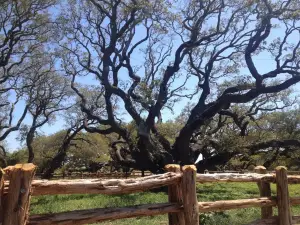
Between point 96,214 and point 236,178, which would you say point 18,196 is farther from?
point 236,178

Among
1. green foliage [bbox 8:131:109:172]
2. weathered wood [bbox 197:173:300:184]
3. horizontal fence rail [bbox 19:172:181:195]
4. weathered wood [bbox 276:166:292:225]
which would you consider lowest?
weathered wood [bbox 276:166:292:225]

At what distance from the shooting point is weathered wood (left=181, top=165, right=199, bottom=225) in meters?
5.63

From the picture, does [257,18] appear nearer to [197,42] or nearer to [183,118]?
[197,42]

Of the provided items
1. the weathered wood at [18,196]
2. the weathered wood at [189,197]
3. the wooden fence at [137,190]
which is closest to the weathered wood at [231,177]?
the wooden fence at [137,190]

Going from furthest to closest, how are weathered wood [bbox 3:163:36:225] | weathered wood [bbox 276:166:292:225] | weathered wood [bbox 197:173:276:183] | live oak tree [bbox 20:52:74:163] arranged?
live oak tree [bbox 20:52:74:163], weathered wood [bbox 276:166:292:225], weathered wood [bbox 197:173:276:183], weathered wood [bbox 3:163:36:225]

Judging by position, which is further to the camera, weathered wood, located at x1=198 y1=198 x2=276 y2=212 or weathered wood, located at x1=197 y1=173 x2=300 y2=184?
weathered wood, located at x1=197 y1=173 x2=300 y2=184

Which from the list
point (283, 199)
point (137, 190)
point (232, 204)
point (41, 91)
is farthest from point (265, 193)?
point (41, 91)

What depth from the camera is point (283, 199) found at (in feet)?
23.8

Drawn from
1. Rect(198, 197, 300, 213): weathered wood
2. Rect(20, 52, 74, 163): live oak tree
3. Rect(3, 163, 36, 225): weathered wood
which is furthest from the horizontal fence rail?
Rect(20, 52, 74, 163): live oak tree

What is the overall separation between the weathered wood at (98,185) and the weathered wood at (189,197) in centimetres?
13

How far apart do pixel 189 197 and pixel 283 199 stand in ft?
8.66

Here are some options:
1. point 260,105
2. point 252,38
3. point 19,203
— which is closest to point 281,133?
point 260,105

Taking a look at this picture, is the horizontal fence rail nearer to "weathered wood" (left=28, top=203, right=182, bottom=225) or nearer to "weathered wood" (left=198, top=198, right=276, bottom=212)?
"weathered wood" (left=28, top=203, right=182, bottom=225)

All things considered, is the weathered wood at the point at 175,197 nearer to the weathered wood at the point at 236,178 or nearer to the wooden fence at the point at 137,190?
the wooden fence at the point at 137,190
